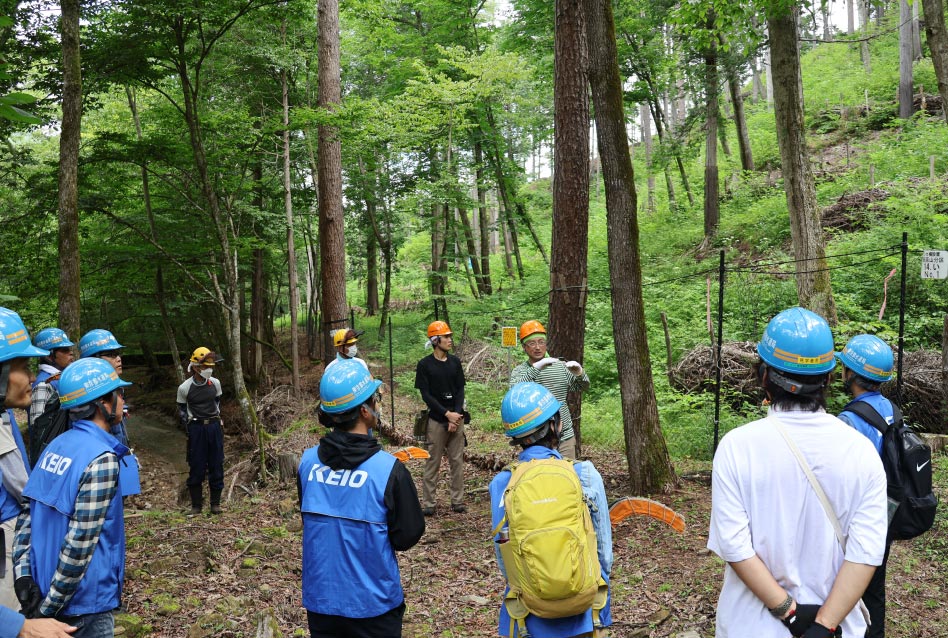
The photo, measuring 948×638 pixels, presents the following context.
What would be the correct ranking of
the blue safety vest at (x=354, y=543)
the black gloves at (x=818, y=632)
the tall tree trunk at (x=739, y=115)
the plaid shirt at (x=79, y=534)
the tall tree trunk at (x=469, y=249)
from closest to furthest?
the black gloves at (x=818, y=632) → the plaid shirt at (x=79, y=534) → the blue safety vest at (x=354, y=543) → the tall tree trunk at (x=739, y=115) → the tall tree trunk at (x=469, y=249)

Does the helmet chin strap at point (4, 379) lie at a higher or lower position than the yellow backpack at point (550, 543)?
higher

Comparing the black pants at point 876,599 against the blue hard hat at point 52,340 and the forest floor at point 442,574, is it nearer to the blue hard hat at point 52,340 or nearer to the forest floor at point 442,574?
the forest floor at point 442,574

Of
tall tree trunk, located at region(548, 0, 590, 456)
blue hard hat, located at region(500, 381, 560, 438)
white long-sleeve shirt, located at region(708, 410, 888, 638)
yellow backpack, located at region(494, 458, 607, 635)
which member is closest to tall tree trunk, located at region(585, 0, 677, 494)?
tall tree trunk, located at region(548, 0, 590, 456)

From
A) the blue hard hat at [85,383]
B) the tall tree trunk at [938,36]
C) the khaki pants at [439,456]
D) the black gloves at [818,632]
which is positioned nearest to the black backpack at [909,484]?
the black gloves at [818,632]

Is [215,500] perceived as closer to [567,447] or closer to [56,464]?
[567,447]

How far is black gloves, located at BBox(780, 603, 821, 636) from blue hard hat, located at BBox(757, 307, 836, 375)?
2.69 feet

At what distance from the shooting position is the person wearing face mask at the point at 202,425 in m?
7.99

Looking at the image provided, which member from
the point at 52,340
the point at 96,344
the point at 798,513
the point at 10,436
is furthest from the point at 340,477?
the point at 52,340

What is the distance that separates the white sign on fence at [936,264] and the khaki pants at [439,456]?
548 cm

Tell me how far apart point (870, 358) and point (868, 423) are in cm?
41

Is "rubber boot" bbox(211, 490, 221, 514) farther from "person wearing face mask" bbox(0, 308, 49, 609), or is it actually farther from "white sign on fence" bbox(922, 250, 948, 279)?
"white sign on fence" bbox(922, 250, 948, 279)

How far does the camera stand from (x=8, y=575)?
9.41ft

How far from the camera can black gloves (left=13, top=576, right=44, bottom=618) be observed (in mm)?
2633

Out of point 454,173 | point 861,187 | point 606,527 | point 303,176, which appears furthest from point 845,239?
point 303,176
